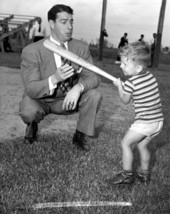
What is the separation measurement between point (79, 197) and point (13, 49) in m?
24.4

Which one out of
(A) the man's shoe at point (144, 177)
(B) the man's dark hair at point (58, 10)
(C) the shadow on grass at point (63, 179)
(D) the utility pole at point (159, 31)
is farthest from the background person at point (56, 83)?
(D) the utility pole at point (159, 31)

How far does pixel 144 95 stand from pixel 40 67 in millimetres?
1533

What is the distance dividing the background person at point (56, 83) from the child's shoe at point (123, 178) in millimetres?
963

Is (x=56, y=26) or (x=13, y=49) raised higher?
(x=56, y=26)

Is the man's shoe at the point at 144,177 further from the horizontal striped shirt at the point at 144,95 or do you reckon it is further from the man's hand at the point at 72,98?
the man's hand at the point at 72,98

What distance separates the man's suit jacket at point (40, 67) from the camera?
444 centimetres

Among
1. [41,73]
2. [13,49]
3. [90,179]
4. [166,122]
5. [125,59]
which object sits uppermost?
[125,59]

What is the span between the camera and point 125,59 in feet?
11.1

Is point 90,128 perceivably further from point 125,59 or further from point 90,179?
point 125,59

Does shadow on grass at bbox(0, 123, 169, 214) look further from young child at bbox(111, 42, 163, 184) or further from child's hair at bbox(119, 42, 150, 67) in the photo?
child's hair at bbox(119, 42, 150, 67)

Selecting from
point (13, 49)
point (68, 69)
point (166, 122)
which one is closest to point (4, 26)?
point (13, 49)

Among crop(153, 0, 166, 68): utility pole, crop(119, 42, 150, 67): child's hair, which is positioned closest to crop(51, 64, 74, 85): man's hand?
crop(119, 42, 150, 67): child's hair

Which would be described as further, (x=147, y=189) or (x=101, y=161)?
(x=101, y=161)

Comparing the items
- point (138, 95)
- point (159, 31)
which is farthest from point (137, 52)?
point (159, 31)
